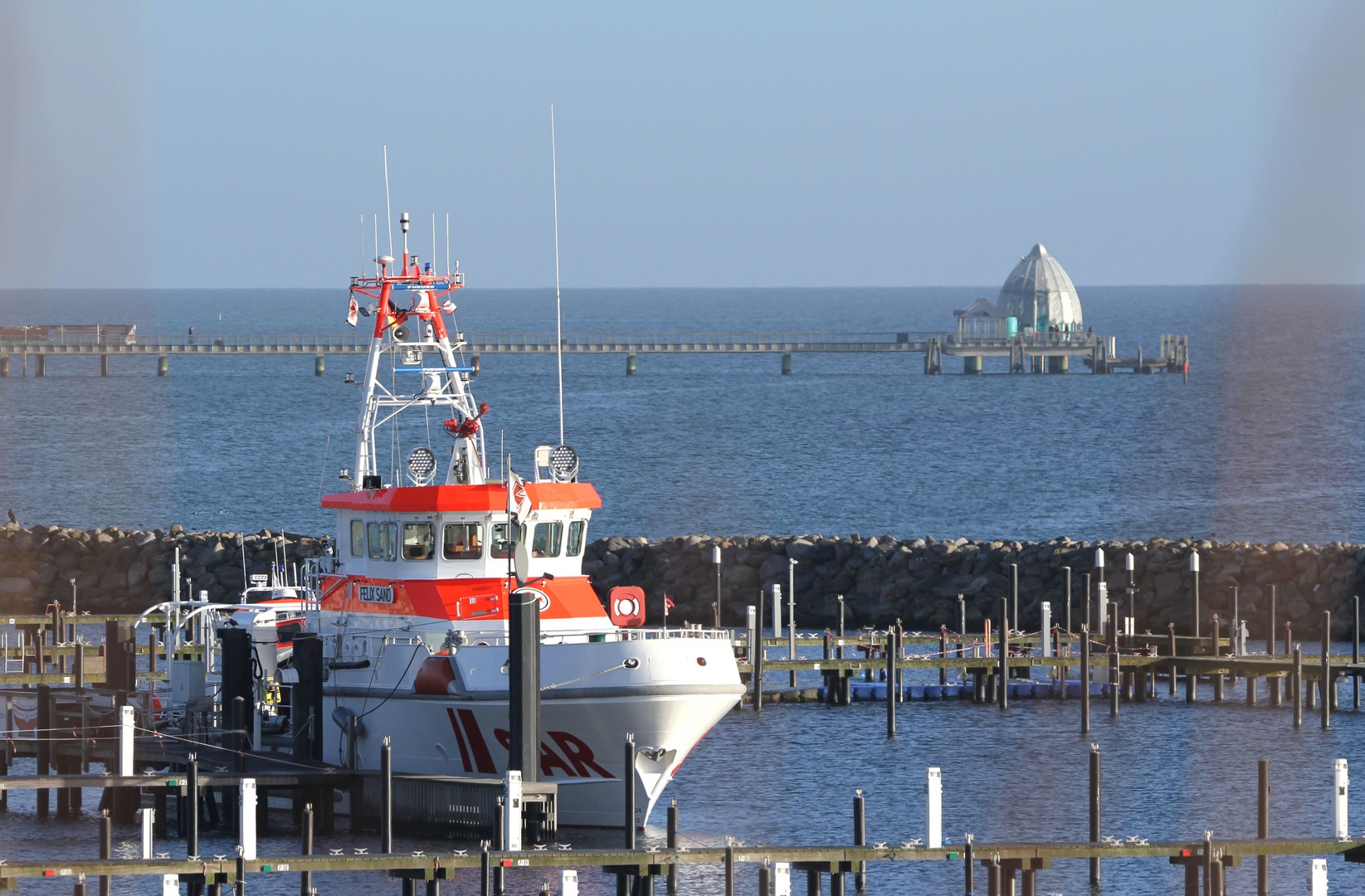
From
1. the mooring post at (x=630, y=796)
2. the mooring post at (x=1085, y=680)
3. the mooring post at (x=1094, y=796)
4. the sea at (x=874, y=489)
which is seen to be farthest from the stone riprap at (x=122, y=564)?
the mooring post at (x=1094, y=796)

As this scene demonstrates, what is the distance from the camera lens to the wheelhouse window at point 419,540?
33.0 metres

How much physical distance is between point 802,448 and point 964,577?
61911 millimetres

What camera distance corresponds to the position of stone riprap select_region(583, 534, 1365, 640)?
53906 millimetres

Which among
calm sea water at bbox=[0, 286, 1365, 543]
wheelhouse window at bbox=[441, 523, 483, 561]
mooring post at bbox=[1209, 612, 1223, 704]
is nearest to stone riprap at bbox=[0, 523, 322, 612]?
calm sea water at bbox=[0, 286, 1365, 543]

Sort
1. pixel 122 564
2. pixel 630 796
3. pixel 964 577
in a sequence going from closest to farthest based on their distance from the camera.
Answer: pixel 630 796, pixel 964 577, pixel 122 564

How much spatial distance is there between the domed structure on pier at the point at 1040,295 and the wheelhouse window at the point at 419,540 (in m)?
125

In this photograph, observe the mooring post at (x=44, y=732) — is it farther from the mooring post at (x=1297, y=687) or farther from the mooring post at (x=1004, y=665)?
the mooring post at (x=1297, y=687)

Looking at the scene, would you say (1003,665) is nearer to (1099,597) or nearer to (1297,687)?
(1297,687)

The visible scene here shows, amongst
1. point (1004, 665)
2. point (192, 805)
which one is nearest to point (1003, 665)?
point (1004, 665)

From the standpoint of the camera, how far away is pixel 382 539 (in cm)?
3344

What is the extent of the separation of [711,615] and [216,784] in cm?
2707

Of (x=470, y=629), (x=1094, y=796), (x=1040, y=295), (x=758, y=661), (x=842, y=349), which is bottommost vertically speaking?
(x=758, y=661)

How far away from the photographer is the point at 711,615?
5594cm

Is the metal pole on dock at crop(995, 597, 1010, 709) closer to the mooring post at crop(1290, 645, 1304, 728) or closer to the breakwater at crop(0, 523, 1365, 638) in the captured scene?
the mooring post at crop(1290, 645, 1304, 728)
